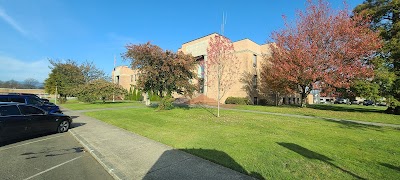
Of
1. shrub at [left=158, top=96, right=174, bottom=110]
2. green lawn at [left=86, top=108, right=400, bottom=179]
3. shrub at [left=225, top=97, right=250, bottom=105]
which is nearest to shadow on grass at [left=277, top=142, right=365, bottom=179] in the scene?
green lawn at [left=86, top=108, right=400, bottom=179]

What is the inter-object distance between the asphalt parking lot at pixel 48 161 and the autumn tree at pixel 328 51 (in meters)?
19.2

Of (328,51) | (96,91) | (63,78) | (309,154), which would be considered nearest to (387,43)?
(328,51)

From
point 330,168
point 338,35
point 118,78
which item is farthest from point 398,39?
point 118,78

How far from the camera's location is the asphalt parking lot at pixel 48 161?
481 centimetres

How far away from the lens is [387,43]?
1955cm

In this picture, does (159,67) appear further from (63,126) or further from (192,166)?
(192,166)

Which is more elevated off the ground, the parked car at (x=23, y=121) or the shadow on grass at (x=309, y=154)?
the parked car at (x=23, y=121)

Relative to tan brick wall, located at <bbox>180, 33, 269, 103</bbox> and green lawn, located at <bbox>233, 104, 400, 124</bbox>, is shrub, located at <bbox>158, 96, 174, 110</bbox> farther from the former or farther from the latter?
tan brick wall, located at <bbox>180, 33, 269, 103</bbox>

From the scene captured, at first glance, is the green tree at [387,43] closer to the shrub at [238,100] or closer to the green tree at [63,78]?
the shrub at [238,100]

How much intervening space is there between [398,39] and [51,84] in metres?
48.6

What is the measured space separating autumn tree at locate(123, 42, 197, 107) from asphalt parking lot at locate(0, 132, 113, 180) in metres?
9.63

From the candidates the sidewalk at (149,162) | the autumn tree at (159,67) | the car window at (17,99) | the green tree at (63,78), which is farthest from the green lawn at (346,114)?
the green tree at (63,78)

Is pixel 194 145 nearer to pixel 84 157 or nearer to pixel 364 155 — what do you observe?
pixel 84 157

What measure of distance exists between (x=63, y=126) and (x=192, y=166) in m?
8.72
